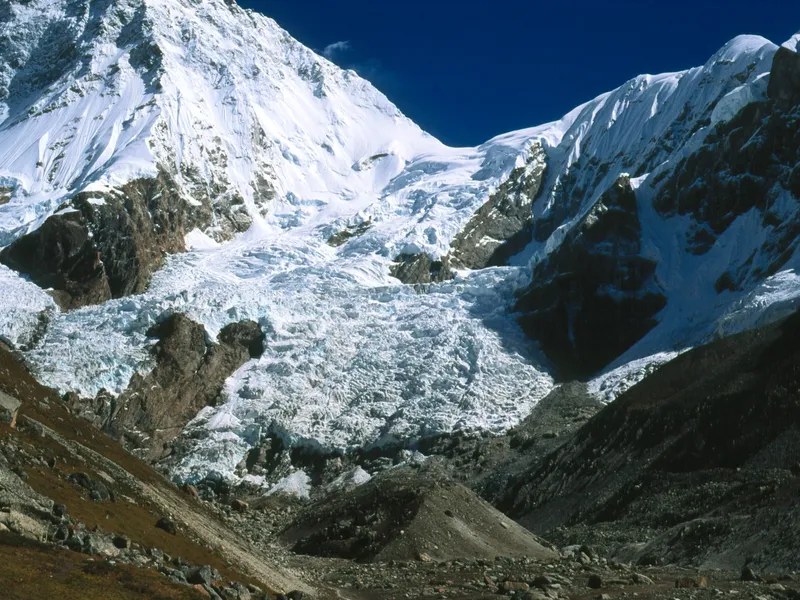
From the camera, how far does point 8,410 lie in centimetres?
3534

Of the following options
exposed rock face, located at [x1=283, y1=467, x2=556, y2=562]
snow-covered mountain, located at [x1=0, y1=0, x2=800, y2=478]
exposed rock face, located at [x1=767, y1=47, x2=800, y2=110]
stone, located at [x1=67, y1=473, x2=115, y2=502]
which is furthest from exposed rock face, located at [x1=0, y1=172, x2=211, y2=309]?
stone, located at [x1=67, y1=473, x2=115, y2=502]

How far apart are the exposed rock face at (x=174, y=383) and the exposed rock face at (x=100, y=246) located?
86.5 ft

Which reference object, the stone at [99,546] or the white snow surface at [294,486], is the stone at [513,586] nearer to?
the stone at [99,546]

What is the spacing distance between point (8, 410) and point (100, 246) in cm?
14796

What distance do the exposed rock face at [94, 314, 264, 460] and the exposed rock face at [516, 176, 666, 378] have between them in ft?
159

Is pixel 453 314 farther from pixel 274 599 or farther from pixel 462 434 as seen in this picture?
pixel 274 599

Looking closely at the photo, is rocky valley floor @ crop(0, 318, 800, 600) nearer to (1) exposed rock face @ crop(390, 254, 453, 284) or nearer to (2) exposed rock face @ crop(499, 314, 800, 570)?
(2) exposed rock face @ crop(499, 314, 800, 570)

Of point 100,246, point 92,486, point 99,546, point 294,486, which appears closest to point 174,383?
point 294,486

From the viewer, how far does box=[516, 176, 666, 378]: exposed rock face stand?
16205cm

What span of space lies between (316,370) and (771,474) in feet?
270

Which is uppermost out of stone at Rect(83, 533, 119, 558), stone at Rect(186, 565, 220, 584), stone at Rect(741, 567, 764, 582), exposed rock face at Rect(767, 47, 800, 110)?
exposed rock face at Rect(767, 47, 800, 110)

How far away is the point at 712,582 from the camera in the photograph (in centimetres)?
4172

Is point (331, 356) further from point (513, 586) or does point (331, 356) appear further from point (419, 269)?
point (513, 586)

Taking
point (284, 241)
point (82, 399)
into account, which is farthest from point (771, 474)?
point (284, 241)
